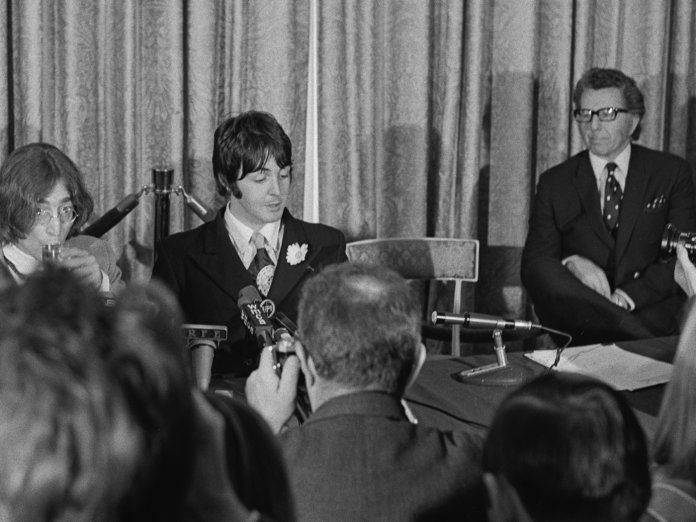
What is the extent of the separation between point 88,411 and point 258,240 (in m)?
2.20

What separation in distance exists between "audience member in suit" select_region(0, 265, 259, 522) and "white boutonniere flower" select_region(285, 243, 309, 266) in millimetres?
2063

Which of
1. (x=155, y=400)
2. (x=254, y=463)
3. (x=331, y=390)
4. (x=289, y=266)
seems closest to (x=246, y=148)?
(x=289, y=266)

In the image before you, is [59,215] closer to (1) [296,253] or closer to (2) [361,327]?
(1) [296,253]

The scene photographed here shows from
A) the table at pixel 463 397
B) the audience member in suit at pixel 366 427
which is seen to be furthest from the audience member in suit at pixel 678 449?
the table at pixel 463 397

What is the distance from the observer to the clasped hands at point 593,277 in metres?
3.51

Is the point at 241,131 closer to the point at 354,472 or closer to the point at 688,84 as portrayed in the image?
the point at 354,472

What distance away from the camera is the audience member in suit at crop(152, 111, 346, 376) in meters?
2.86

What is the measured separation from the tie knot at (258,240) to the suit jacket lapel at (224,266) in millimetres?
82

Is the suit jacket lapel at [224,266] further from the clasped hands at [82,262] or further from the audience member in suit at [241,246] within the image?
the clasped hands at [82,262]

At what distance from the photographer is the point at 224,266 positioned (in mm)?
2861

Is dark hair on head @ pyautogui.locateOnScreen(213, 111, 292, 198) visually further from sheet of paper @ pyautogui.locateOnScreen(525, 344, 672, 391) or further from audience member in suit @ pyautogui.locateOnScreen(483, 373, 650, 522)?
audience member in suit @ pyautogui.locateOnScreen(483, 373, 650, 522)

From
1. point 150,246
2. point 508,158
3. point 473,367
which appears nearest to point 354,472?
point 473,367

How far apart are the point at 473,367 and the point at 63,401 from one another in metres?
1.92

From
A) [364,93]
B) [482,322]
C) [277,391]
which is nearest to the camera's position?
[277,391]
